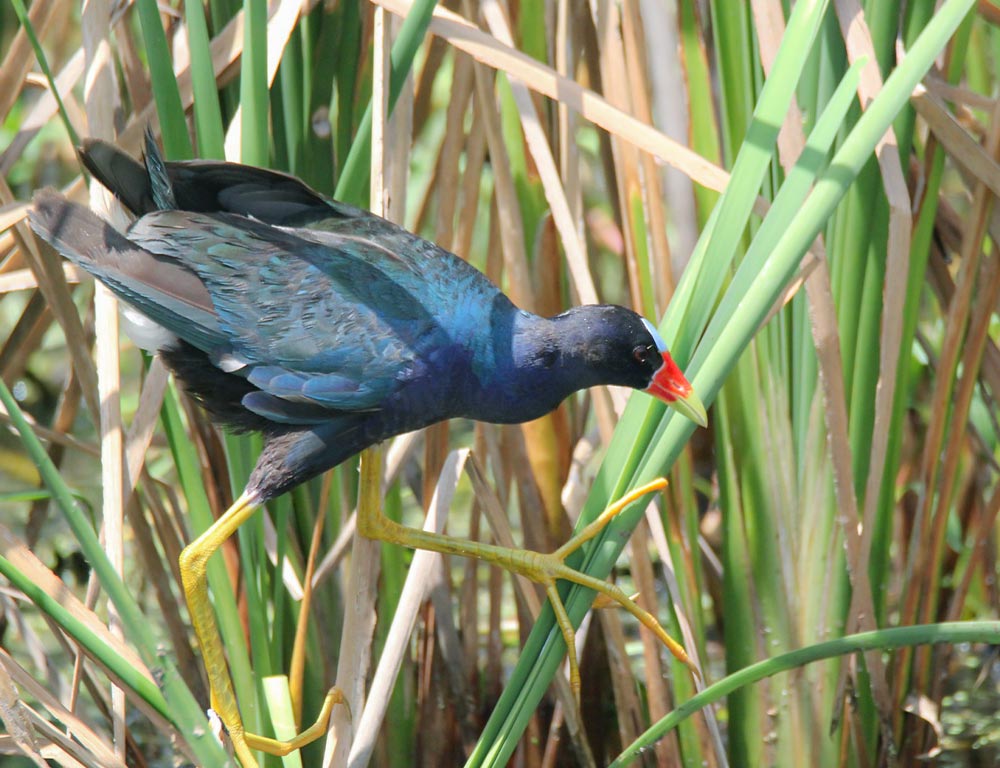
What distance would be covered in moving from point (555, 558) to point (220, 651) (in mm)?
438

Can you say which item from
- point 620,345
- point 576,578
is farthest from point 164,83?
point 576,578

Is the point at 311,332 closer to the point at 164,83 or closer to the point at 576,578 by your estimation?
the point at 164,83

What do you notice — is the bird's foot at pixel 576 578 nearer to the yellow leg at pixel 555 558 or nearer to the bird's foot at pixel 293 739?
the yellow leg at pixel 555 558

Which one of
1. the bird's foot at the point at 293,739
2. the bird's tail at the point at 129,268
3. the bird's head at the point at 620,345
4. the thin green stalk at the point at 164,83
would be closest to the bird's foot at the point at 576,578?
the bird's head at the point at 620,345

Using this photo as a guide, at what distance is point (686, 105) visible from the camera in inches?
67.1

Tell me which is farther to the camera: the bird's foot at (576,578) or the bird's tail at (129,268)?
the bird's tail at (129,268)

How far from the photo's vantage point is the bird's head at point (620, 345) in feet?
4.59

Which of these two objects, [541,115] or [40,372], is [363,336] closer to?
[541,115]

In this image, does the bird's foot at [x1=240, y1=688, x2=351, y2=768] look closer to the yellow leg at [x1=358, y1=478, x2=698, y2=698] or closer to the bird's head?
the yellow leg at [x1=358, y1=478, x2=698, y2=698]

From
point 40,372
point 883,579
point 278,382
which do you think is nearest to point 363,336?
point 278,382

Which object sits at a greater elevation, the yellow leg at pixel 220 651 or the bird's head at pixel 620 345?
the bird's head at pixel 620 345

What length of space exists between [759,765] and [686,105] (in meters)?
0.96

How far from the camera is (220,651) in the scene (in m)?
1.45

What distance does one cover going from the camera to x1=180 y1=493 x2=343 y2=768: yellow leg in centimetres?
138
